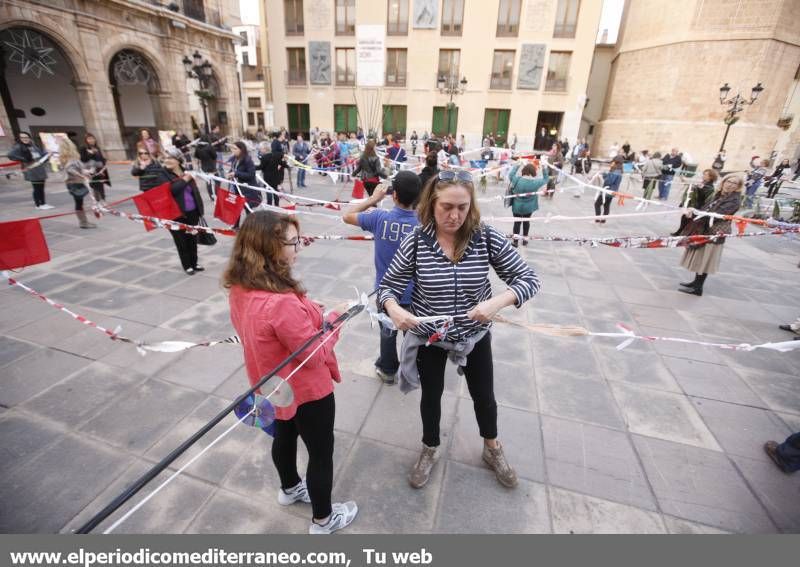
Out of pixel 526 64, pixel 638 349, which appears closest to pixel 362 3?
→ pixel 526 64

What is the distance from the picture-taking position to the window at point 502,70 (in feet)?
101

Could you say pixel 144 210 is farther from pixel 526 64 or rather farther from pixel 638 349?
pixel 526 64

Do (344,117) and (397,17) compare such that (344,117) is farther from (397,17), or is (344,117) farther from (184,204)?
(184,204)

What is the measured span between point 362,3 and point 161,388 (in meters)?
36.5

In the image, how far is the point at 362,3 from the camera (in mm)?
31031

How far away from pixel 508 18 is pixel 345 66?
13814mm

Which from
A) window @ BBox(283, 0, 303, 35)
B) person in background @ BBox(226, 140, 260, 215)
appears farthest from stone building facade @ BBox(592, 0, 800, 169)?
person in background @ BBox(226, 140, 260, 215)

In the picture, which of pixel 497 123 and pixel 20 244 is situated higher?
pixel 497 123

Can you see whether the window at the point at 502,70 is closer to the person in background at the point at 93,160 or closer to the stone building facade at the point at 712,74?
the stone building facade at the point at 712,74

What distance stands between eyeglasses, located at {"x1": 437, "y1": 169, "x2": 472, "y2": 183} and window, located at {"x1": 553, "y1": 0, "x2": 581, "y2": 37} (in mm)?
35405

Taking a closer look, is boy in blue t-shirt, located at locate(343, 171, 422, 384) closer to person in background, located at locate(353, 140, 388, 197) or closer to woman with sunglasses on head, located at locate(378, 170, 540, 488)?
woman with sunglasses on head, located at locate(378, 170, 540, 488)

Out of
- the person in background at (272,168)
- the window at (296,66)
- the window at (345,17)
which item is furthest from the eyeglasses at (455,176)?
the window at (296,66)

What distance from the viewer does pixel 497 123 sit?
32.3 metres

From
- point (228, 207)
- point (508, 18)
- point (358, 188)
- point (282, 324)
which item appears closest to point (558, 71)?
point (508, 18)
